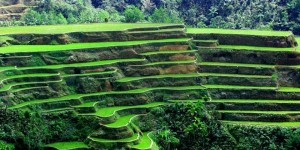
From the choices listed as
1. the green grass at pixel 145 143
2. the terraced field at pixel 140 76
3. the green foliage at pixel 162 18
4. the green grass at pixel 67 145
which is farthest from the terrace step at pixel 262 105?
the green foliage at pixel 162 18

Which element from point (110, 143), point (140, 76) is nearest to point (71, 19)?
point (140, 76)

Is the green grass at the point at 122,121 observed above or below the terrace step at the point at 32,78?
below

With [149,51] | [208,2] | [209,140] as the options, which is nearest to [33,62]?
[149,51]

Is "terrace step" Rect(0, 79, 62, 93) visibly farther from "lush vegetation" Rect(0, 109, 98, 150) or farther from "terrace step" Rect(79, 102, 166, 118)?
"terrace step" Rect(79, 102, 166, 118)

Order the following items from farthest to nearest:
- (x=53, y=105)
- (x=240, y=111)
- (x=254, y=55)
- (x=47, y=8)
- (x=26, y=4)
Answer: (x=26, y=4) → (x=47, y=8) → (x=254, y=55) → (x=240, y=111) → (x=53, y=105)

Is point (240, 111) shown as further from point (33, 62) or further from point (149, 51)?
point (33, 62)

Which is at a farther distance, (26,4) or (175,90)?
(26,4)

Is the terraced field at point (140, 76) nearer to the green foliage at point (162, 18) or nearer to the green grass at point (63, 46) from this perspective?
the green grass at point (63, 46)
